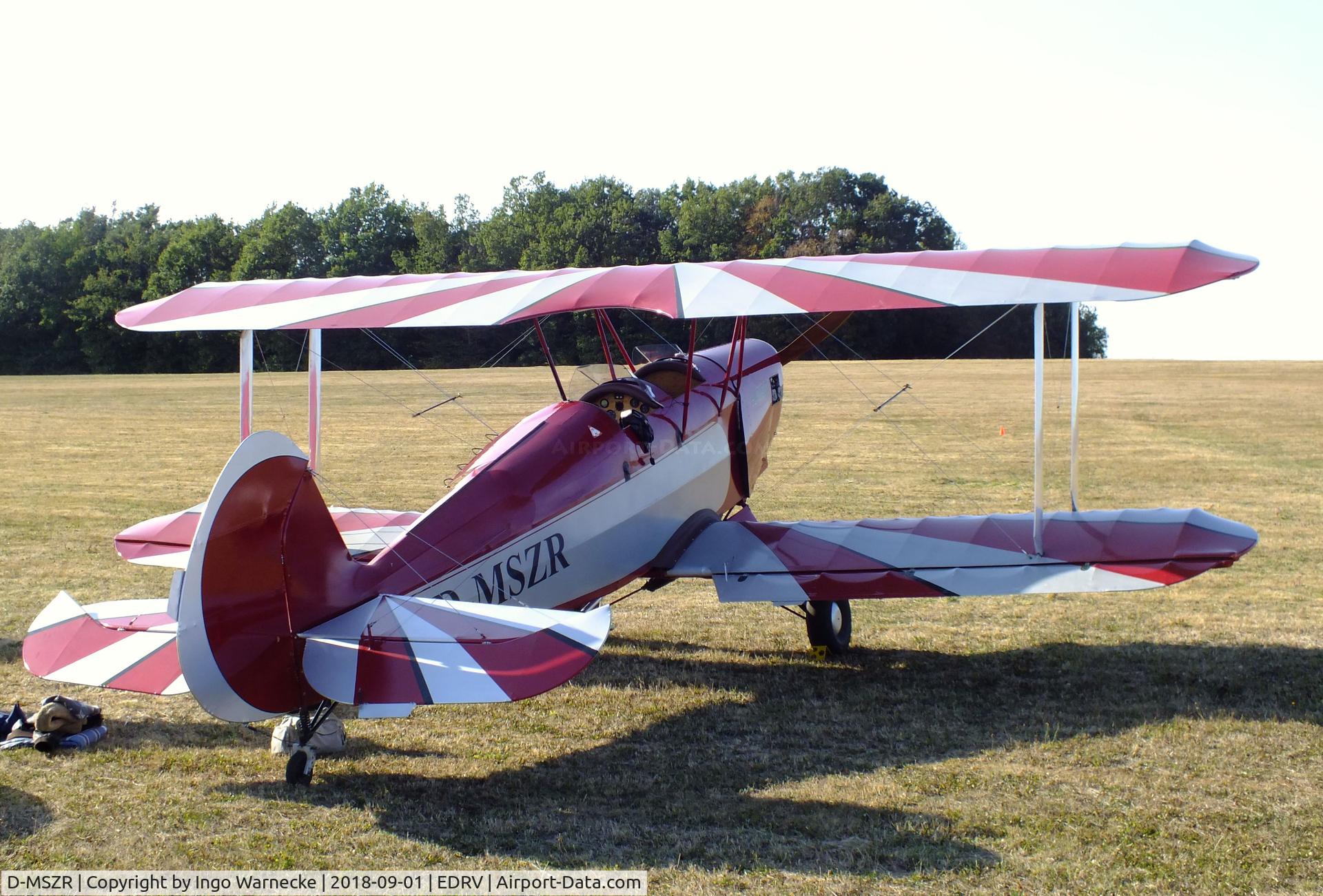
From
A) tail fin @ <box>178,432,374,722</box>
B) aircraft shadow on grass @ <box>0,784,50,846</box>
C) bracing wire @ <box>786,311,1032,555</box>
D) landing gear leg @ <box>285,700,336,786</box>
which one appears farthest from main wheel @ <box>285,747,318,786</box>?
bracing wire @ <box>786,311,1032,555</box>

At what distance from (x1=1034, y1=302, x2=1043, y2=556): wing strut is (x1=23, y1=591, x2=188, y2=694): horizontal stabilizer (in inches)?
161

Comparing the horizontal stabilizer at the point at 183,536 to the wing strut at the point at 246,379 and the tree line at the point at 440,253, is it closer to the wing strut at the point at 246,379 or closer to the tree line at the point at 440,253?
the wing strut at the point at 246,379

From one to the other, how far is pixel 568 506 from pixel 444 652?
1.80 meters

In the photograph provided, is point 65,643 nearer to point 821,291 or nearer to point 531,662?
point 531,662

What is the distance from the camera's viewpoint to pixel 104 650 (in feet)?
15.6

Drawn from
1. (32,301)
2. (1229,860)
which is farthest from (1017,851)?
(32,301)

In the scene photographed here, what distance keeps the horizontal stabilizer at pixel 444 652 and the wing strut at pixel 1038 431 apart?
9.17ft

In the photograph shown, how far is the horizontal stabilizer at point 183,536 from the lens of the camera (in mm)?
7152

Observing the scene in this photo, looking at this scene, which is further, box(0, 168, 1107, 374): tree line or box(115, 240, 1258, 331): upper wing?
box(0, 168, 1107, 374): tree line

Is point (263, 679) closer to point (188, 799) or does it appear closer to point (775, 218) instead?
point (188, 799)

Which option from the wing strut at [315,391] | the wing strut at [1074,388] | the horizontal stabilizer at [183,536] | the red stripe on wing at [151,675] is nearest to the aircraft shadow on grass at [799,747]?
the red stripe on wing at [151,675]

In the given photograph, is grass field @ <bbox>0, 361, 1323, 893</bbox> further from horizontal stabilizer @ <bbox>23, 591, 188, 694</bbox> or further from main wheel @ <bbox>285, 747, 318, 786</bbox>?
horizontal stabilizer @ <bbox>23, 591, 188, 694</bbox>

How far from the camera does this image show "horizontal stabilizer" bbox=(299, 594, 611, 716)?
13.6ft

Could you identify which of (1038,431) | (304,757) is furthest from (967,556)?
(304,757)
